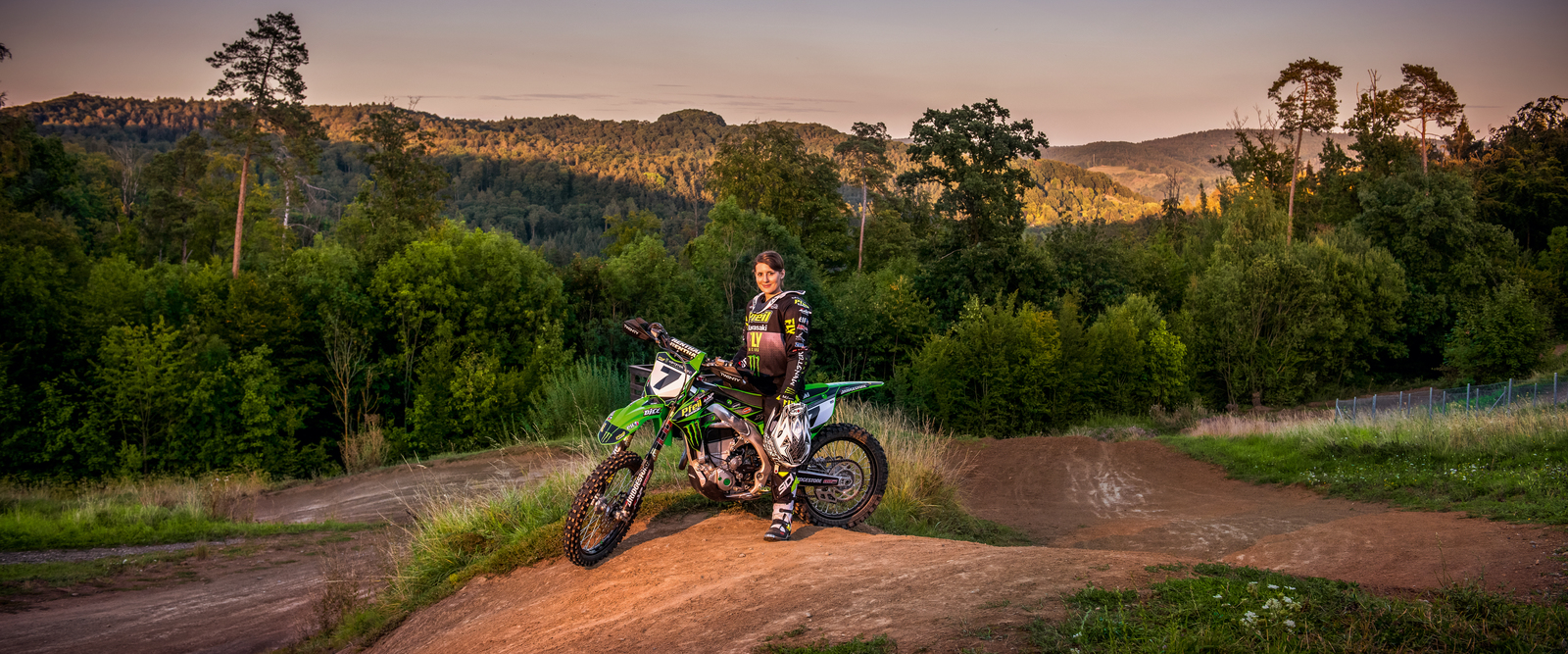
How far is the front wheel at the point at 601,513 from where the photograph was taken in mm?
5906

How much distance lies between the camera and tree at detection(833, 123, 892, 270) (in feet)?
179

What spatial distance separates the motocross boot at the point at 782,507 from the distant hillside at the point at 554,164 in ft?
253

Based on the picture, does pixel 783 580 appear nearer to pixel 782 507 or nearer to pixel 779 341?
pixel 782 507

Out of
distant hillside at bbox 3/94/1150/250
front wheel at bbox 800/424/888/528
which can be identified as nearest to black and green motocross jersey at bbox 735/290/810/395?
front wheel at bbox 800/424/888/528

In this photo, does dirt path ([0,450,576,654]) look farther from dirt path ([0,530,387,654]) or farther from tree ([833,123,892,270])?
tree ([833,123,892,270])

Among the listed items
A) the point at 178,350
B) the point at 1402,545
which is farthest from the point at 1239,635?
the point at 178,350

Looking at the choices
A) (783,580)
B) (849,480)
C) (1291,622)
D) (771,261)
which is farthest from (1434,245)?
(783,580)

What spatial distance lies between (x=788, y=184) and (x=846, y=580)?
50666 millimetres

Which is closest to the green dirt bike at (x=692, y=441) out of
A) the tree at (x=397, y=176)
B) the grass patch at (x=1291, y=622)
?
the grass patch at (x=1291, y=622)

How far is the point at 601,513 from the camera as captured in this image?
606 centimetres

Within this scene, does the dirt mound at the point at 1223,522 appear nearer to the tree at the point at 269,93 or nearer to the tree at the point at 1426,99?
the tree at the point at 269,93

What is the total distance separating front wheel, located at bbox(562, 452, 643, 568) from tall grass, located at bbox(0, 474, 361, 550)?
9.41 meters

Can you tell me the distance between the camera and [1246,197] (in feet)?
173

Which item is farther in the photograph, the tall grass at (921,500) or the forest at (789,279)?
the forest at (789,279)
